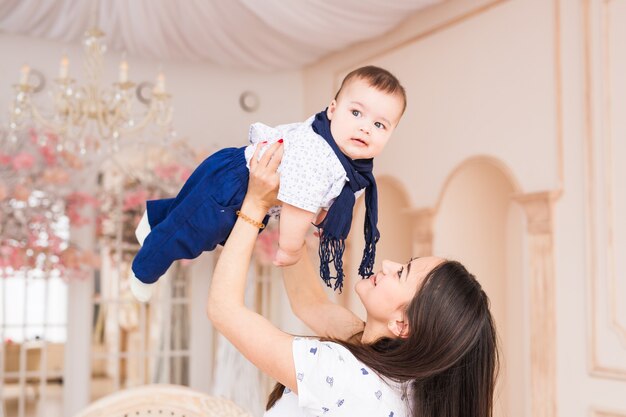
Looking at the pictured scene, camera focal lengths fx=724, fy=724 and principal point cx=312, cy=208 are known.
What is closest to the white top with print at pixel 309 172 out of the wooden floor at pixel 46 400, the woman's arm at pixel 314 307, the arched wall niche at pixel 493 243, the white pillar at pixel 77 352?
the woman's arm at pixel 314 307

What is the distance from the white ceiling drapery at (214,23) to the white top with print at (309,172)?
2.80m

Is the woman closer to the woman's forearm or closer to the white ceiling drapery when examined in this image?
the woman's forearm

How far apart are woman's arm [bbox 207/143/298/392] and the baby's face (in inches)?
6.4

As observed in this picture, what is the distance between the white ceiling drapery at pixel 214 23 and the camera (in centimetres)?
452

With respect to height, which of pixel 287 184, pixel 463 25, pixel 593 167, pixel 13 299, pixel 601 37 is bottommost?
pixel 13 299

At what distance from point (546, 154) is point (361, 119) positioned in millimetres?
2405

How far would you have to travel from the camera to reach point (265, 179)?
167cm

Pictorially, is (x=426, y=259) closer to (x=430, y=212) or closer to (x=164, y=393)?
(x=164, y=393)

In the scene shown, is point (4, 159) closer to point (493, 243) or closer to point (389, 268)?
point (493, 243)

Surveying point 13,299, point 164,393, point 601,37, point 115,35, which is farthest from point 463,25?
point 13,299

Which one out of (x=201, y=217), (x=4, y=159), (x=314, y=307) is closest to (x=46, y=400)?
(x=4, y=159)

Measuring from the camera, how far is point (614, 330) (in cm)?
346

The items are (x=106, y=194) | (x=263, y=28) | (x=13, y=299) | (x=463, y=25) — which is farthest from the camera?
(x=13, y=299)

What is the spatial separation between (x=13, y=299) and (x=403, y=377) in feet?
35.6
